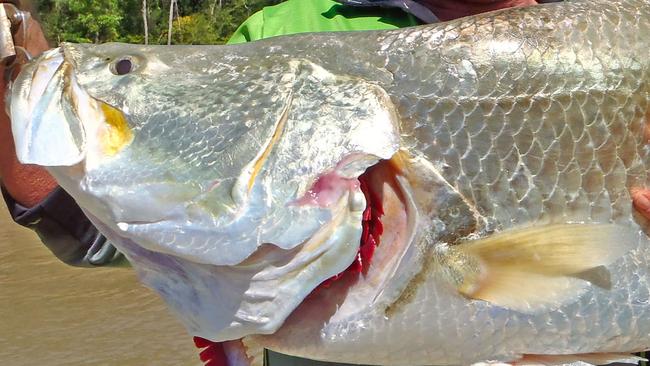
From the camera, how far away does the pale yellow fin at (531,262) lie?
189cm

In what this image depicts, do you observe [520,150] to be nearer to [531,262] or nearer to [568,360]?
[531,262]

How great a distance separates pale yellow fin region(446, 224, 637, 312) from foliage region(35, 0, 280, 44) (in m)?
26.5

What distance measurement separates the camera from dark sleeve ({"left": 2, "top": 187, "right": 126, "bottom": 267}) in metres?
2.60

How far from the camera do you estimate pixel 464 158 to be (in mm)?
1940

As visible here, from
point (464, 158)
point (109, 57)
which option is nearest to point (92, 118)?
point (109, 57)

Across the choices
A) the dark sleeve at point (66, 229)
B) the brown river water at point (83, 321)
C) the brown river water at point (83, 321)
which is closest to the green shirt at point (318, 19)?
the dark sleeve at point (66, 229)

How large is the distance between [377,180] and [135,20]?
115ft

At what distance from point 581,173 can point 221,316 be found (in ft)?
3.14

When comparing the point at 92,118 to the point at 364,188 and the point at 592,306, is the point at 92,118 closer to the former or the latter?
the point at 364,188

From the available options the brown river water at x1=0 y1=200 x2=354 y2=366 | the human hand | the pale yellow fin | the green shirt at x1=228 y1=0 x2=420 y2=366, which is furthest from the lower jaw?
the brown river water at x1=0 y1=200 x2=354 y2=366

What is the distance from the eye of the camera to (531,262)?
1.90 metres

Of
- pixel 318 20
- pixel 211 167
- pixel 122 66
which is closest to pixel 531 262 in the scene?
pixel 211 167

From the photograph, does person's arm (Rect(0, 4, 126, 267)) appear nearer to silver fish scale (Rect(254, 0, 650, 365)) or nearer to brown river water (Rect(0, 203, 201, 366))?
silver fish scale (Rect(254, 0, 650, 365))

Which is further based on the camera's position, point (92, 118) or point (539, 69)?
point (539, 69)
